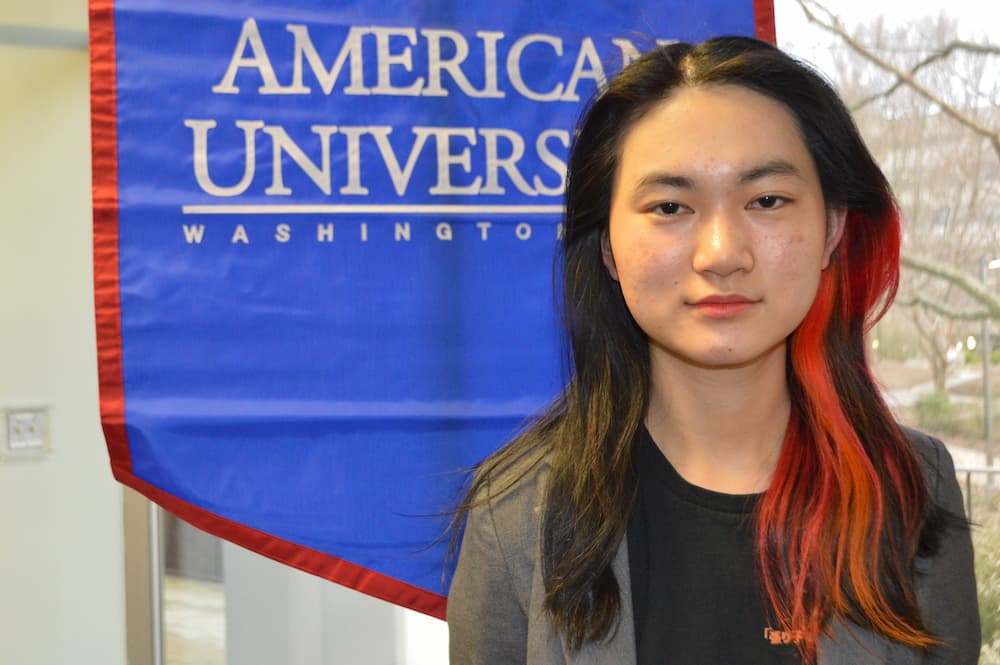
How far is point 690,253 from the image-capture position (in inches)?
38.6

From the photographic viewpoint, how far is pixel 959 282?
2.48 metres

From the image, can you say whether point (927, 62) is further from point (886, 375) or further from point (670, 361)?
point (670, 361)

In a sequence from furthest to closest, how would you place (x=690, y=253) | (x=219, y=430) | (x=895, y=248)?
(x=219, y=430) < (x=895, y=248) < (x=690, y=253)

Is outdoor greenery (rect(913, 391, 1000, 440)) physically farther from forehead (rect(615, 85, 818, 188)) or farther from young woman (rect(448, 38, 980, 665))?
forehead (rect(615, 85, 818, 188))

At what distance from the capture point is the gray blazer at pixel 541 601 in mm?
984

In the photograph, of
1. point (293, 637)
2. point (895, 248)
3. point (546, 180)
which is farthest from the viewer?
point (293, 637)

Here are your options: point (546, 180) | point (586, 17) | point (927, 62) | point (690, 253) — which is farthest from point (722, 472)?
point (927, 62)

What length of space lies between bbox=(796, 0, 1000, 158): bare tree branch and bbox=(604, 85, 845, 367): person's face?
1.48m

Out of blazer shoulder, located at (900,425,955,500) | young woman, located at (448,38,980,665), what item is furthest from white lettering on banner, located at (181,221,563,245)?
blazer shoulder, located at (900,425,955,500)

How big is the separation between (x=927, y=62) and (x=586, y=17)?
1.08 meters

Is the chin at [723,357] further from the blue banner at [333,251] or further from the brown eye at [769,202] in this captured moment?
the blue banner at [333,251]

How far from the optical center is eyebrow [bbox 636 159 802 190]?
0.99 m

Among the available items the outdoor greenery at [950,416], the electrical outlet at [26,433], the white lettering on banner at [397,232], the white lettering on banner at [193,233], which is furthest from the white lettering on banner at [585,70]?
the electrical outlet at [26,433]

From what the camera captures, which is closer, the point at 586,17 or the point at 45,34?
the point at 586,17
